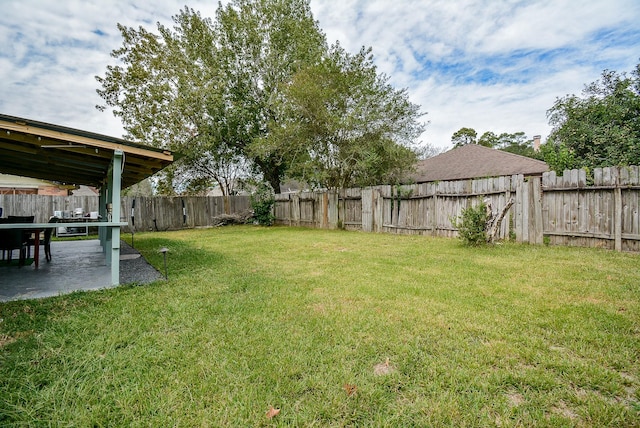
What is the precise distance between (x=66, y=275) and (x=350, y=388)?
5.56m

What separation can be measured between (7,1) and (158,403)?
9500 millimetres

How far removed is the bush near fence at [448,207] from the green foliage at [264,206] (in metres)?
0.38

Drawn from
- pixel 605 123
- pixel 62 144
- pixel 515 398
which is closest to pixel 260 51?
pixel 62 144

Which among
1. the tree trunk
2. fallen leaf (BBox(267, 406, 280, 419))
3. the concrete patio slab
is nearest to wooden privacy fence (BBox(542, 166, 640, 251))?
the tree trunk

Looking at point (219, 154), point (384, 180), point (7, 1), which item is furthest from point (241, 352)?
point (219, 154)

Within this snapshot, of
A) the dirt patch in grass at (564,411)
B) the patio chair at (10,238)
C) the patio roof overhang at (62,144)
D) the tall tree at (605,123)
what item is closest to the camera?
the dirt patch in grass at (564,411)

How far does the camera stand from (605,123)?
1052 cm

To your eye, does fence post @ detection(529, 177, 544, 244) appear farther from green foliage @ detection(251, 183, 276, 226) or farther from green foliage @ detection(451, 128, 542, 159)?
green foliage @ detection(451, 128, 542, 159)

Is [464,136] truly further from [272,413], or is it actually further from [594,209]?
[272,413]

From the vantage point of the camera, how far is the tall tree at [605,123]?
32.8 ft

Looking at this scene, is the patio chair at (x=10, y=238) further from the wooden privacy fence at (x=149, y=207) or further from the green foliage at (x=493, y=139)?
the green foliage at (x=493, y=139)

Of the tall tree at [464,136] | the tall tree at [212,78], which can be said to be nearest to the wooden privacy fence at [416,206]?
the tall tree at [212,78]

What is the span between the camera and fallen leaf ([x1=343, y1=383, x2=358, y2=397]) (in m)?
1.83

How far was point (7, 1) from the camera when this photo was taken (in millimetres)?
6418
